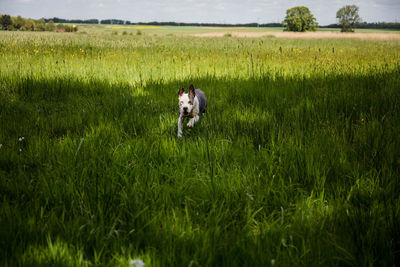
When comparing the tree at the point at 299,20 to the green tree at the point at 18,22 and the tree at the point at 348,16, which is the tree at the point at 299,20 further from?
the green tree at the point at 18,22

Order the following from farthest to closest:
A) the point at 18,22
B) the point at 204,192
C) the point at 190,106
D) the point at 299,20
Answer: the point at 299,20 < the point at 18,22 < the point at 190,106 < the point at 204,192

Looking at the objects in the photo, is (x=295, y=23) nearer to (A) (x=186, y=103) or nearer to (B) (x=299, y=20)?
(B) (x=299, y=20)

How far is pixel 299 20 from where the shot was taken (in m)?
80.8

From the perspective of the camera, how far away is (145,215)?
168 cm

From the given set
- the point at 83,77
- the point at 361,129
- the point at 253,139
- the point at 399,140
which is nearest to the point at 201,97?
the point at 253,139

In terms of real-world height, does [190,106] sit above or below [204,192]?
above

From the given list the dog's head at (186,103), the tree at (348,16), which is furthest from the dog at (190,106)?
A: the tree at (348,16)

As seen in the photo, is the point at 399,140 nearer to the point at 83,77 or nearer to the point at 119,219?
the point at 119,219

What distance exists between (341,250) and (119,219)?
126cm

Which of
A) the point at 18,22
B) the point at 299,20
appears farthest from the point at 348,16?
the point at 18,22

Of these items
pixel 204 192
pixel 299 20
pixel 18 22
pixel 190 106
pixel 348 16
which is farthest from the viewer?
pixel 348 16

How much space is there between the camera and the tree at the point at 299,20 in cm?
8093

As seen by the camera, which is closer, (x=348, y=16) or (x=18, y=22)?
(x=18, y=22)

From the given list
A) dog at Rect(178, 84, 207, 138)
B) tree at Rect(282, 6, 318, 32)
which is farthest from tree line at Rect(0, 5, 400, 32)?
dog at Rect(178, 84, 207, 138)
